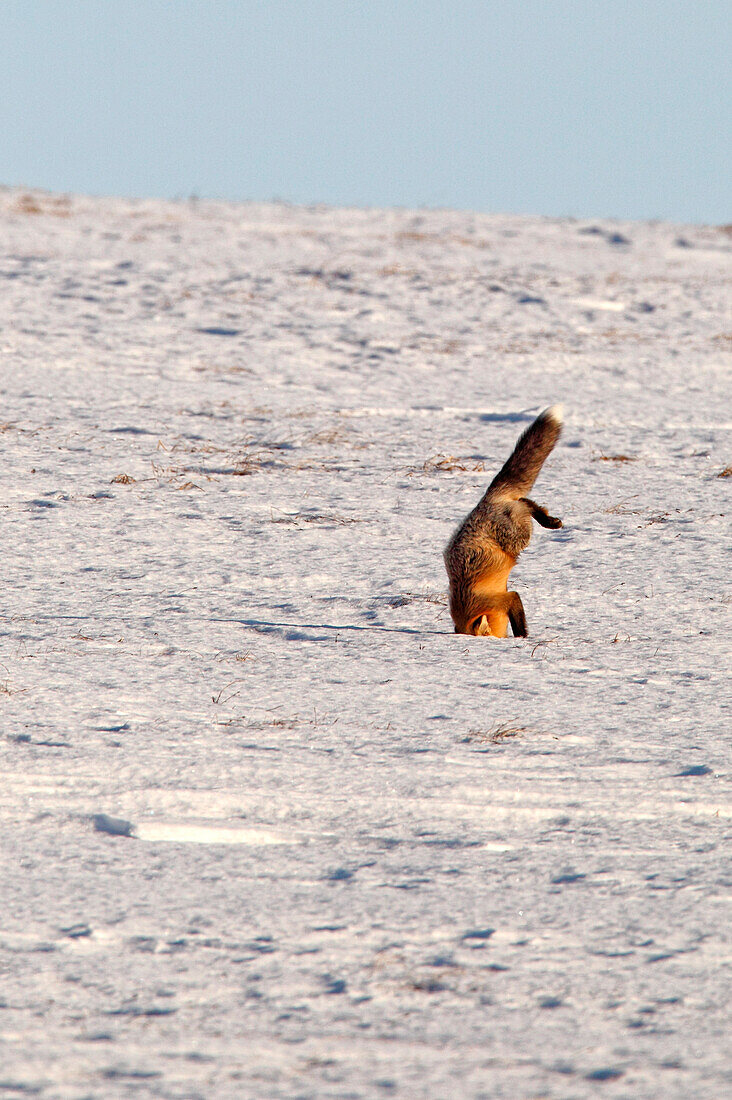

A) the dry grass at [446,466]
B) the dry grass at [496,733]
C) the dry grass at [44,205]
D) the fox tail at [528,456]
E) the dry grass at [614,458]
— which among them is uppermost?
the dry grass at [44,205]

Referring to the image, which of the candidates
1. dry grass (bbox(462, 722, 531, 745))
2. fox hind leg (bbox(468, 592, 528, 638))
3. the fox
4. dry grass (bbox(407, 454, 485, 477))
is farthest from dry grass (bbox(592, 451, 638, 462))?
dry grass (bbox(462, 722, 531, 745))

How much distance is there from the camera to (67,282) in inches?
575

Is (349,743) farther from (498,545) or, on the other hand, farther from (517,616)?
(498,545)

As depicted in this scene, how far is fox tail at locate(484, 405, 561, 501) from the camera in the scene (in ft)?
21.0

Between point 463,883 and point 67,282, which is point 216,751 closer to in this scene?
point 463,883

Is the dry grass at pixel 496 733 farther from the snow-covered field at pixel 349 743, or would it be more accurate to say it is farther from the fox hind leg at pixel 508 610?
the fox hind leg at pixel 508 610

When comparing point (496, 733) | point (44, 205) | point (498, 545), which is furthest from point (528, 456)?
point (44, 205)

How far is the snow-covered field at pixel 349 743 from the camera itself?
9.41 feet

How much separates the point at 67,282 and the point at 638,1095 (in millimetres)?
→ 13410

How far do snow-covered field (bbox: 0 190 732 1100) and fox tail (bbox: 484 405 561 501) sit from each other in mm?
590

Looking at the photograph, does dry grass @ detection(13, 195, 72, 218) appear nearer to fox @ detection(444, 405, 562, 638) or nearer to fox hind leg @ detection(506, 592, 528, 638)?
fox @ detection(444, 405, 562, 638)

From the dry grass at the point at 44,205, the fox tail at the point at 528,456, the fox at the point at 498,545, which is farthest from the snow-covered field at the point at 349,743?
the dry grass at the point at 44,205

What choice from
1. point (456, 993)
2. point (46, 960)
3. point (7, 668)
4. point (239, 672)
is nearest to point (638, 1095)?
point (456, 993)

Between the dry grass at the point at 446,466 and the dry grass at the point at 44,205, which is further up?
the dry grass at the point at 44,205
